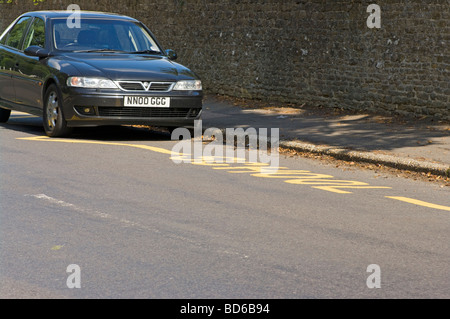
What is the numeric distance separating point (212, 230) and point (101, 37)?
7.43m

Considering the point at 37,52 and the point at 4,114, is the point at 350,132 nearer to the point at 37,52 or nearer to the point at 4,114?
the point at 37,52

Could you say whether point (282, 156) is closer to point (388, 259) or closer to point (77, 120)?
point (77, 120)

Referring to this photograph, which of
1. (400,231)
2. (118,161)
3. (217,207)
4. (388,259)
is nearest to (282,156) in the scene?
(118,161)

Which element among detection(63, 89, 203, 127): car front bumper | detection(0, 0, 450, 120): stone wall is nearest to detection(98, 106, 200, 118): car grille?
detection(63, 89, 203, 127): car front bumper

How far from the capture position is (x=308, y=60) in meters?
17.5

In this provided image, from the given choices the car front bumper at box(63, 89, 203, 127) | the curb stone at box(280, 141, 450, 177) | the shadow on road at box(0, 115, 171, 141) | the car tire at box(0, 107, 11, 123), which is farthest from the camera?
the car tire at box(0, 107, 11, 123)

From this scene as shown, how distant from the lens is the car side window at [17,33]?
14.6 metres

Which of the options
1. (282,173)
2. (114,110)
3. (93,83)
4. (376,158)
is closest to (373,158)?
(376,158)

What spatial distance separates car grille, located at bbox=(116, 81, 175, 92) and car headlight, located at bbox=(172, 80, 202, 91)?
0.28ft

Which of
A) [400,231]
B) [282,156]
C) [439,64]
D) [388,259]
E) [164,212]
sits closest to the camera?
[388,259]

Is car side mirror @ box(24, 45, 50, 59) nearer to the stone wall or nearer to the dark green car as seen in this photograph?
the dark green car

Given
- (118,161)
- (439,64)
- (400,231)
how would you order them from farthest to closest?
1. (439,64)
2. (118,161)
3. (400,231)

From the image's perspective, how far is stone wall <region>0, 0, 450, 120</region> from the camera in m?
15.0
